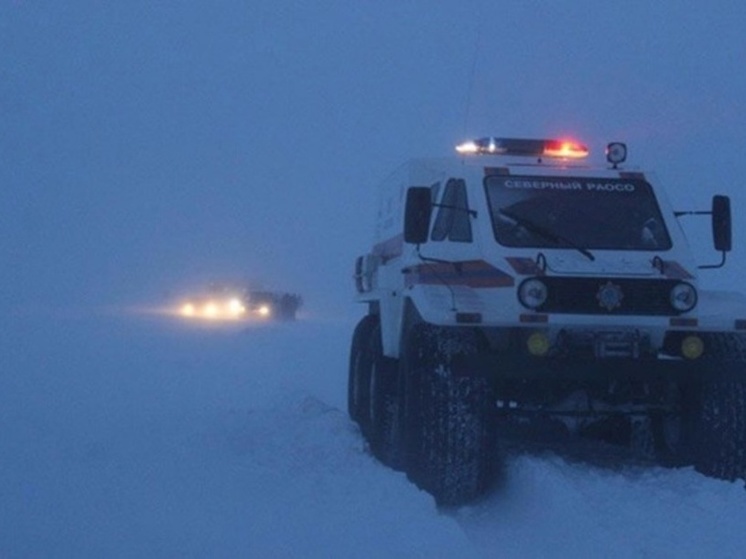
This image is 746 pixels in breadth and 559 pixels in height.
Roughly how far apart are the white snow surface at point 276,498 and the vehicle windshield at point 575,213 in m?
1.65

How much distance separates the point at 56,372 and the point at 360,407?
15.5ft

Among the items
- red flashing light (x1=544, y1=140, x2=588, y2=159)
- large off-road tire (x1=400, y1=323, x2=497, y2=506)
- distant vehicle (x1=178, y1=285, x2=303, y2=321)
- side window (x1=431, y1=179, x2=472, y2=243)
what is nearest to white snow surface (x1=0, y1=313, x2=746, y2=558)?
large off-road tire (x1=400, y1=323, x2=497, y2=506)

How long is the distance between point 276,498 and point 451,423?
1.27 meters

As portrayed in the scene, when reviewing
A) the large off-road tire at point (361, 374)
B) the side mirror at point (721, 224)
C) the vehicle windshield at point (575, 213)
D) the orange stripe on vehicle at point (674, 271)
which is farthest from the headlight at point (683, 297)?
the large off-road tire at point (361, 374)

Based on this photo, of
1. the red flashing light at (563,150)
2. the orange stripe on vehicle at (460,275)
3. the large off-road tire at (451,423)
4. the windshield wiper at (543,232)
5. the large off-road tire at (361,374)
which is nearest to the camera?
the large off-road tire at (451,423)

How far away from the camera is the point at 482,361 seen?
819cm

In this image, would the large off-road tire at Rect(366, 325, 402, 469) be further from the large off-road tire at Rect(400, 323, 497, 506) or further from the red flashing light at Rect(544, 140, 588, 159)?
the red flashing light at Rect(544, 140, 588, 159)

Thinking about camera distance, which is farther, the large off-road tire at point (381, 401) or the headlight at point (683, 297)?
the large off-road tire at point (381, 401)

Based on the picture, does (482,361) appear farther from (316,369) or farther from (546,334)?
(316,369)

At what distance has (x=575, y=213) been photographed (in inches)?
370

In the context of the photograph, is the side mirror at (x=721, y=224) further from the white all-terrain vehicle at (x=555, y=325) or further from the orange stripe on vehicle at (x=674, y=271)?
the orange stripe on vehicle at (x=674, y=271)

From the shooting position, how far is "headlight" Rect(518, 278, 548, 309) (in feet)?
27.6

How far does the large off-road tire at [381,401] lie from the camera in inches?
422

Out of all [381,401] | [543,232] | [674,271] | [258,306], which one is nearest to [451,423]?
[543,232]
